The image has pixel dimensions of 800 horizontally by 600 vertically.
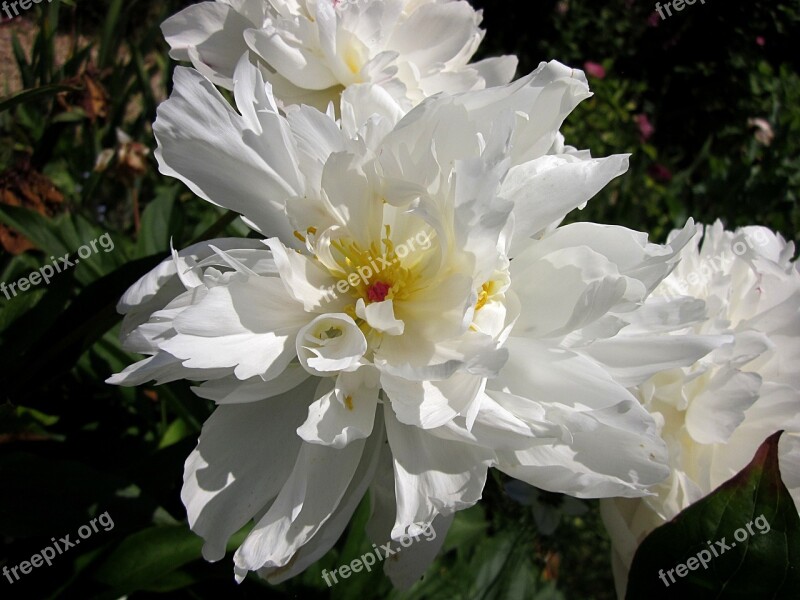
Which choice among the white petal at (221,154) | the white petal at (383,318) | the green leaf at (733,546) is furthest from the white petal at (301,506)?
the green leaf at (733,546)

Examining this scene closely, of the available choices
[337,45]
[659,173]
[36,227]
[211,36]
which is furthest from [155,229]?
[659,173]

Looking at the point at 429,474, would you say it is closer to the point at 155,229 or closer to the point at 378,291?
the point at 378,291

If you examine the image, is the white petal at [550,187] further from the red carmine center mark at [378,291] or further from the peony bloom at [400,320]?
the red carmine center mark at [378,291]

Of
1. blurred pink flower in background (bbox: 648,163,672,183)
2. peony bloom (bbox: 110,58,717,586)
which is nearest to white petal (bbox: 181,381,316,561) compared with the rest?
peony bloom (bbox: 110,58,717,586)

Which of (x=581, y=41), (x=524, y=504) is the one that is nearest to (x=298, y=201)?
(x=524, y=504)

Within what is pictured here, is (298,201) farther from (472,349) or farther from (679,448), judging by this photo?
(679,448)

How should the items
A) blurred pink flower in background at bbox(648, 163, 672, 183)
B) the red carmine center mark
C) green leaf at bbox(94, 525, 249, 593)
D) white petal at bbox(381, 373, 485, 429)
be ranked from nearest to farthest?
white petal at bbox(381, 373, 485, 429) < the red carmine center mark < green leaf at bbox(94, 525, 249, 593) < blurred pink flower in background at bbox(648, 163, 672, 183)

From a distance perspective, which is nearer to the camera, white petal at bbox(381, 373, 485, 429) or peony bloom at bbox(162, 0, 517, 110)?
white petal at bbox(381, 373, 485, 429)

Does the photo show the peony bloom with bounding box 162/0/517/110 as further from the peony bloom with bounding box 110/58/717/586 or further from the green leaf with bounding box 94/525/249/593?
the green leaf with bounding box 94/525/249/593
